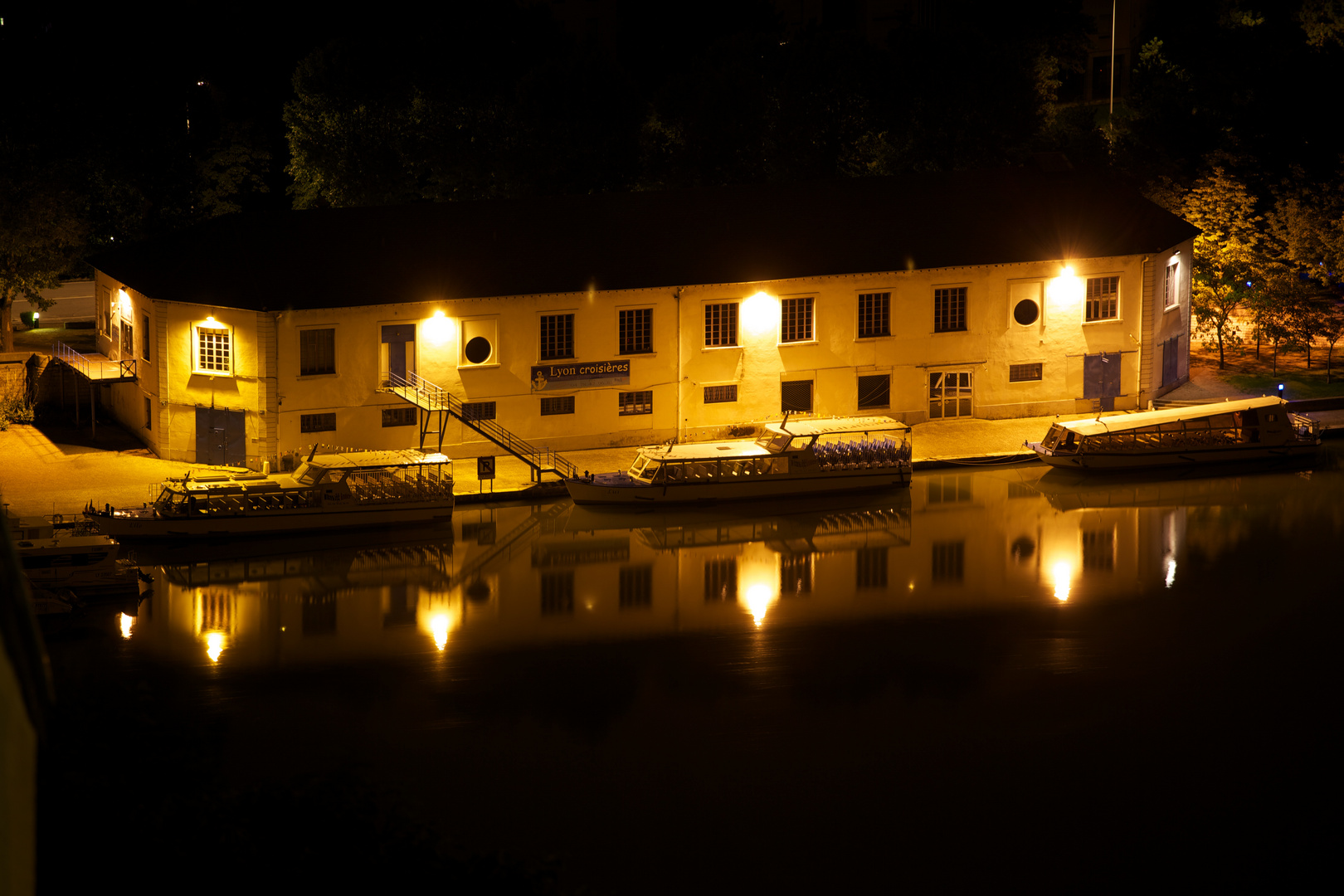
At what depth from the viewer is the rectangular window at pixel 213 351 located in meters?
57.7

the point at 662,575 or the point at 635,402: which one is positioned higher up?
the point at 635,402

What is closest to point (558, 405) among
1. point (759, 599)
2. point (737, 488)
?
point (737, 488)

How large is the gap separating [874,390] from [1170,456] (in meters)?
11.0

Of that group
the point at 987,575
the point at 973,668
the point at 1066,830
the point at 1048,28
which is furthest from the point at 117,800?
the point at 1048,28

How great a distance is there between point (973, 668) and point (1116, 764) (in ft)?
19.6

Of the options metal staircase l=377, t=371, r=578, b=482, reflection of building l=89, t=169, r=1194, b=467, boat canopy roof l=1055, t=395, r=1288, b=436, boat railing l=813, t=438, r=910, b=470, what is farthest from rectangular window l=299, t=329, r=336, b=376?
boat canopy roof l=1055, t=395, r=1288, b=436

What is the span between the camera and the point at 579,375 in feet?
198

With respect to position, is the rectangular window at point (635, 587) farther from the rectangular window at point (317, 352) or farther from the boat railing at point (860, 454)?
the rectangular window at point (317, 352)

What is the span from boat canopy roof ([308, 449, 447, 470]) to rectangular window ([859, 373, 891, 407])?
672 inches

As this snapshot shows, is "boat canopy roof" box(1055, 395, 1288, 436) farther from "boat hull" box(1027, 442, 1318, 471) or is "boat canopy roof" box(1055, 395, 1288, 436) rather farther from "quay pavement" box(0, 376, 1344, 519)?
"quay pavement" box(0, 376, 1344, 519)

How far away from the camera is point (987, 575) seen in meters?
50.0

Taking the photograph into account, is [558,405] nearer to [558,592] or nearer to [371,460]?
[371,460]

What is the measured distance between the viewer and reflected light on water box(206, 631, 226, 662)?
141 feet

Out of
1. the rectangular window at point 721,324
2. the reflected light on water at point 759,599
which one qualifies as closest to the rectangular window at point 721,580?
the reflected light on water at point 759,599
